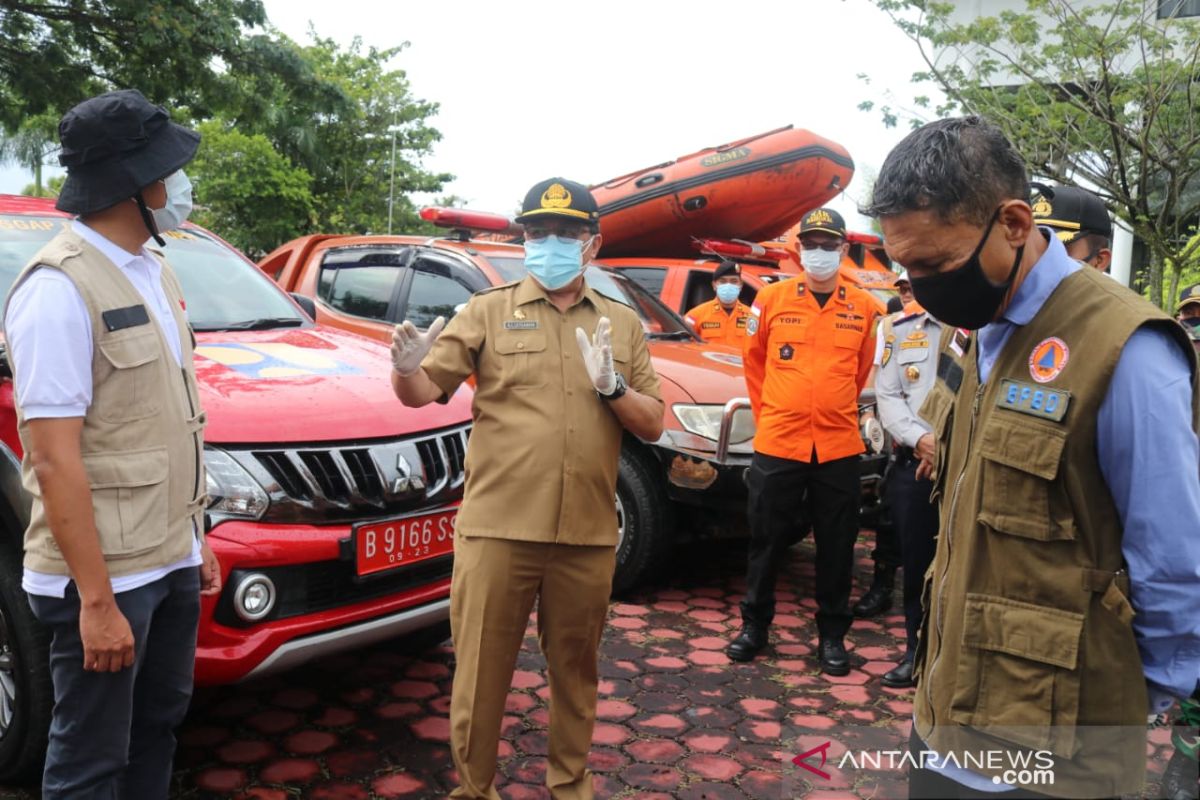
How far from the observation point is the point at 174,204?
84.5 inches

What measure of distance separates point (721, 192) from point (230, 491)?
6.41 metres

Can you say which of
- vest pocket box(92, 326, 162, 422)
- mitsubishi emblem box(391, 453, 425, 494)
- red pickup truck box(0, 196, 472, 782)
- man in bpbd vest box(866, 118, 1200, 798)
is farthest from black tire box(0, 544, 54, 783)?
man in bpbd vest box(866, 118, 1200, 798)

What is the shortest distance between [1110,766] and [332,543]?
205 centimetres

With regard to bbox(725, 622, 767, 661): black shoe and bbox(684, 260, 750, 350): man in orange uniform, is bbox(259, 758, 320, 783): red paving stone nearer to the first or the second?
bbox(725, 622, 767, 661): black shoe

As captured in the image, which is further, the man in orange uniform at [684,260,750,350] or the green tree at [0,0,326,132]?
the green tree at [0,0,326,132]

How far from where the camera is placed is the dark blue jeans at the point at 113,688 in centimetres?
192

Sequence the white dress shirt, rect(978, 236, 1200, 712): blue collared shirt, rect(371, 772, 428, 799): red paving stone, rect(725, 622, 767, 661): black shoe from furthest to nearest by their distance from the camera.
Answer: rect(725, 622, 767, 661): black shoe, rect(371, 772, 428, 799): red paving stone, the white dress shirt, rect(978, 236, 1200, 712): blue collared shirt

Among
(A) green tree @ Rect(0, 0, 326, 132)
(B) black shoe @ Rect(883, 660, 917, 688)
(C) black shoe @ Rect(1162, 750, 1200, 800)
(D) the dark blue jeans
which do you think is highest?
(A) green tree @ Rect(0, 0, 326, 132)

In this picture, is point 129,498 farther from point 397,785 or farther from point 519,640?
point 397,785

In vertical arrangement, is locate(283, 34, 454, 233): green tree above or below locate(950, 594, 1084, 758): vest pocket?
above

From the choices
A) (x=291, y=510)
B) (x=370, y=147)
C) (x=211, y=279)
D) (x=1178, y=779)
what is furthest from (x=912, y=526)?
(x=370, y=147)

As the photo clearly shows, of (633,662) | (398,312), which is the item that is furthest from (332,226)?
(633,662)

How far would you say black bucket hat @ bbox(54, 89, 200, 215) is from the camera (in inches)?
78.0

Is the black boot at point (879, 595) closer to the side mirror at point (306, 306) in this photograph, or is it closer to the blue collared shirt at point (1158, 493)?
the side mirror at point (306, 306)
